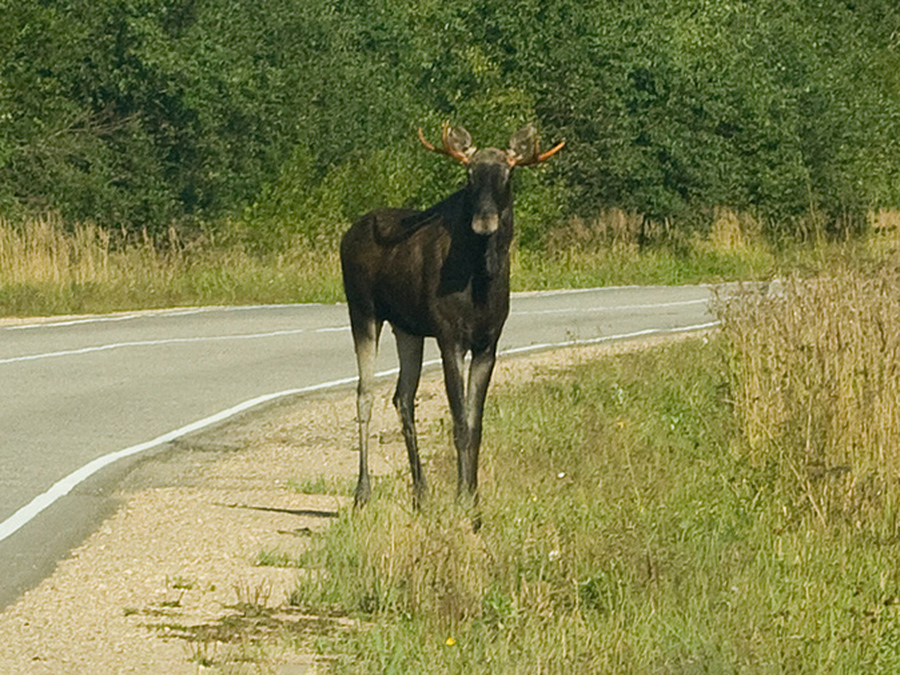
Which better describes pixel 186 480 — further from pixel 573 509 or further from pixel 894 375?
pixel 894 375

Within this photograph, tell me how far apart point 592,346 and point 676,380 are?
4709 millimetres

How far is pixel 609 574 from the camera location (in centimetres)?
891

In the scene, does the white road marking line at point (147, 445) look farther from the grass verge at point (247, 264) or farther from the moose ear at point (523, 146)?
the moose ear at point (523, 146)

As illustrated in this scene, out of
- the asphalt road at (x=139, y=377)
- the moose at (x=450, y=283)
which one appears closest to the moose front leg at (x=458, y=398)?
the moose at (x=450, y=283)

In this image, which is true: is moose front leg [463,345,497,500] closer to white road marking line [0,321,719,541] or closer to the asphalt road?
the asphalt road

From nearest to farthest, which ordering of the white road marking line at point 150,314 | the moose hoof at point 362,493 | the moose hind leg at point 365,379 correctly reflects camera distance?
1. the moose hoof at point 362,493
2. the moose hind leg at point 365,379
3. the white road marking line at point 150,314

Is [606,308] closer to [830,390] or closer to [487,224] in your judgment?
[830,390]

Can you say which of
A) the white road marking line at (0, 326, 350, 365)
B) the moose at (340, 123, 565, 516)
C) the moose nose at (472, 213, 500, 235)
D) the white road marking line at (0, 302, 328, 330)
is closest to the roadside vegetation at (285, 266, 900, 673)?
the moose at (340, 123, 565, 516)

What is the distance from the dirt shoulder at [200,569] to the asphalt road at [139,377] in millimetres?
250

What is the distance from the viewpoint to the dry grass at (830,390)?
10.5 meters

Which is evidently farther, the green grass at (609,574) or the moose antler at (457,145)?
the moose antler at (457,145)

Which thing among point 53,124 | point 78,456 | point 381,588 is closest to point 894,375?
point 381,588

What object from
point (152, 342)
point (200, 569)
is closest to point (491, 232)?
point (200, 569)

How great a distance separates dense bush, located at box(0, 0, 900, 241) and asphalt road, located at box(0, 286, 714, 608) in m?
8.37
